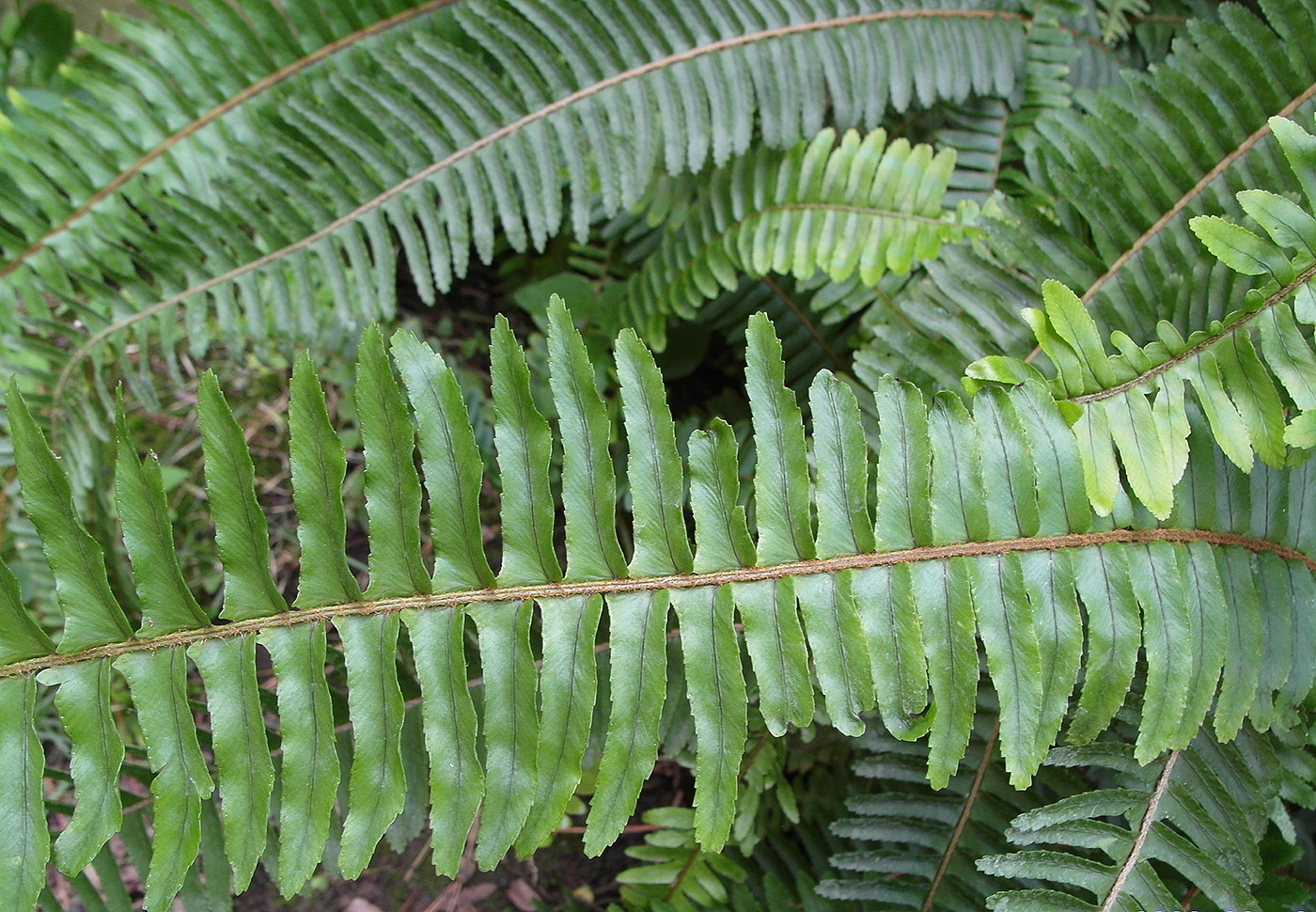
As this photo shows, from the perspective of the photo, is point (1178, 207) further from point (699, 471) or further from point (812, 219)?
point (699, 471)

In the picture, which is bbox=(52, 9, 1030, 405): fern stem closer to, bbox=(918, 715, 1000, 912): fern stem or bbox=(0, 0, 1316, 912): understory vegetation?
bbox=(0, 0, 1316, 912): understory vegetation

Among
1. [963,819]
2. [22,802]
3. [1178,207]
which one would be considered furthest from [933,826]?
[22,802]

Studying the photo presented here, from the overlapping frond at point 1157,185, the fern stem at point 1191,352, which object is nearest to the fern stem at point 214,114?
the overlapping frond at point 1157,185

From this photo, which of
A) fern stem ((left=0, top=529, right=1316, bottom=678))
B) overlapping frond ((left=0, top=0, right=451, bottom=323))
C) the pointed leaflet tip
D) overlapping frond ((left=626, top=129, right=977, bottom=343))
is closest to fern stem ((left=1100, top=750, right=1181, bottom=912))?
fern stem ((left=0, top=529, right=1316, bottom=678))

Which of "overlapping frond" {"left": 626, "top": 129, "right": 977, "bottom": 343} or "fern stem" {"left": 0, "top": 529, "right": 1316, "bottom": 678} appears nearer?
"fern stem" {"left": 0, "top": 529, "right": 1316, "bottom": 678}

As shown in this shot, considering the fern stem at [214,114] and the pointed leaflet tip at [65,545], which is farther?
the fern stem at [214,114]

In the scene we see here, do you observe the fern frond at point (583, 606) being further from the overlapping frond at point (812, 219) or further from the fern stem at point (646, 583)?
the overlapping frond at point (812, 219)

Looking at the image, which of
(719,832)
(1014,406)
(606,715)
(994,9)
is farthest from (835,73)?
(719,832)

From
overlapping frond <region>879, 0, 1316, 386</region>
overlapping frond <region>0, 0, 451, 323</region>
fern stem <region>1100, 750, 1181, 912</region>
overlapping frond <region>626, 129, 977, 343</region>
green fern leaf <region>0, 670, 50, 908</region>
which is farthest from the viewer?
overlapping frond <region>0, 0, 451, 323</region>

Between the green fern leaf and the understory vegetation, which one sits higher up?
the understory vegetation
